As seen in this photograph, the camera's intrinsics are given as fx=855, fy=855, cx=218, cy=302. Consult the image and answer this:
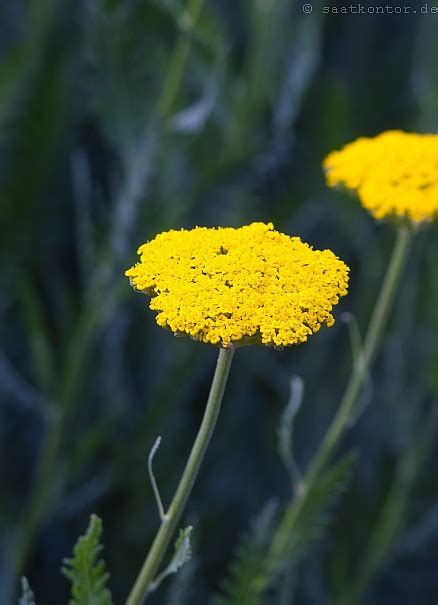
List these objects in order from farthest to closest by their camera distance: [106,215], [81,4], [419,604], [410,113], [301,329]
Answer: [410,113], [81,4], [419,604], [106,215], [301,329]

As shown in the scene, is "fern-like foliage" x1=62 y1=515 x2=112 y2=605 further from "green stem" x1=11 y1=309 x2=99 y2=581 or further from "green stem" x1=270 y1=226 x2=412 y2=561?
"green stem" x1=11 y1=309 x2=99 y2=581

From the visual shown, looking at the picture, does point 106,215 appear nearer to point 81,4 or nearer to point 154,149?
point 154,149

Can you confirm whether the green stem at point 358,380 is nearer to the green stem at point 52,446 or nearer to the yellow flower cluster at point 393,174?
the yellow flower cluster at point 393,174

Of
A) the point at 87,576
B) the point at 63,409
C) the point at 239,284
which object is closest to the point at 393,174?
the point at 239,284

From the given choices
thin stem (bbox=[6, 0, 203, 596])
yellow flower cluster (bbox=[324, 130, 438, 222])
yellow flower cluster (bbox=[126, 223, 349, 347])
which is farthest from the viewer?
thin stem (bbox=[6, 0, 203, 596])

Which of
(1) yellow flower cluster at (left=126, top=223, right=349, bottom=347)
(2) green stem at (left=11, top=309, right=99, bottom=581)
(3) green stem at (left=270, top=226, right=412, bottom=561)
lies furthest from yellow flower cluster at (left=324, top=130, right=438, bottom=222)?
(2) green stem at (left=11, top=309, right=99, bottom=581)

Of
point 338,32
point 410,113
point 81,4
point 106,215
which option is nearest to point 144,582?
→ point 106,215
